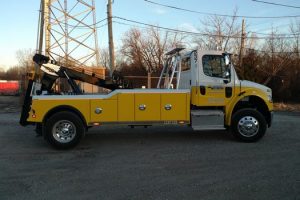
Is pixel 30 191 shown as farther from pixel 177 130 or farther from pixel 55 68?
pixel 177 130

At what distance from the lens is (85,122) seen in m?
9.54

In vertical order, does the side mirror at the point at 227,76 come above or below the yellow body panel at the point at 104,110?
above

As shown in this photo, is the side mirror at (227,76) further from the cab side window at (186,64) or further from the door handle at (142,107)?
the door handle at (142,107)

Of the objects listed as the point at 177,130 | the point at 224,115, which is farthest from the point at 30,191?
the point at 177,130

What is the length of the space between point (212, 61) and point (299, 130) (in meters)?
4.77

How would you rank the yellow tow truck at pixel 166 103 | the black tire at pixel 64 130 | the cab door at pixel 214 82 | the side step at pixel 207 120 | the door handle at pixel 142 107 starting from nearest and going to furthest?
the black tire at pixel 64 130
the yellow tow truck at pixel 166 103
the door handle at pixel 142 107
the side step at pixel 207 120
the cab door at pixel 214 82

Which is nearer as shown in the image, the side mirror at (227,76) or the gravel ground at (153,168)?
the gravel ground at (153,168)

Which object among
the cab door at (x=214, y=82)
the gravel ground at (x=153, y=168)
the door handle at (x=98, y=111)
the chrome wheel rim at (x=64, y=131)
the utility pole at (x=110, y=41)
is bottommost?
the gravel ground at (x=153, y=168)

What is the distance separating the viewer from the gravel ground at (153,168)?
5.83 meters

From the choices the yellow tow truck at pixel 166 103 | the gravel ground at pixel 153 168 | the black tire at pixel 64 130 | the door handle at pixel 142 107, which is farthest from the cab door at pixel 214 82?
the black tire at pixel 64 130

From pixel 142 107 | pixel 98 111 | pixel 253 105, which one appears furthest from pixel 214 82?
pixel 98 111

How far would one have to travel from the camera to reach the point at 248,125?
10.1 metres

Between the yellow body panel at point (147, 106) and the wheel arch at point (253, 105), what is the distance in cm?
214

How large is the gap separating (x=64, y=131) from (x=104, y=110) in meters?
1.19
